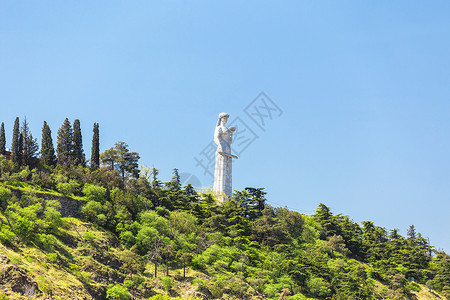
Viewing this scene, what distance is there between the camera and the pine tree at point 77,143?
2131 inches

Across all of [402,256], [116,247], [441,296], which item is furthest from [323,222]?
[116,247]

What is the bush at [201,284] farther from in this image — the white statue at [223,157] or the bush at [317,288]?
the white statue at [223,157]

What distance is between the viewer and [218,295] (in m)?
41.5

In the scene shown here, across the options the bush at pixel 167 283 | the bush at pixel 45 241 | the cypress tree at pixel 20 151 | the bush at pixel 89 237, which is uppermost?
the cypress tree at pixel 20 151

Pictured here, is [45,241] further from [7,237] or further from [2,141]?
[2,141]

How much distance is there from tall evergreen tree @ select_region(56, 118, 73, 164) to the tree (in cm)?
443

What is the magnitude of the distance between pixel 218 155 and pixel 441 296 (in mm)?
27496

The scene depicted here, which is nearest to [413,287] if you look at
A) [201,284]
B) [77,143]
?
[201,284]

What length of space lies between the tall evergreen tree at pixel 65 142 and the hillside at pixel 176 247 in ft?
5.96

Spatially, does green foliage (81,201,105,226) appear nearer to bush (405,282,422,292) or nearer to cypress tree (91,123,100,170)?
cypress tree (91,123,100,170)

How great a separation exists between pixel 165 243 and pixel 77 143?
654 inches

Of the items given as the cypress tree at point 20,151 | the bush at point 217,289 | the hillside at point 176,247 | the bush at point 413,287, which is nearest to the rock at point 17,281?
the hillside at point 176,247

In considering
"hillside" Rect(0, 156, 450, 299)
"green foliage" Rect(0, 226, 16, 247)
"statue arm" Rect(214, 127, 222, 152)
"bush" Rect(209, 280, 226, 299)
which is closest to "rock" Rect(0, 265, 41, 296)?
"hillside" Rect(0, 156, 450, 299)

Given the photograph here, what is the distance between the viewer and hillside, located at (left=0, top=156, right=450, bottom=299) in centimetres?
3741
